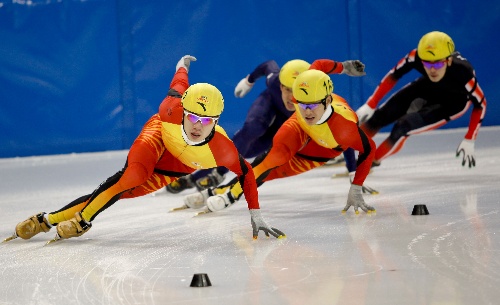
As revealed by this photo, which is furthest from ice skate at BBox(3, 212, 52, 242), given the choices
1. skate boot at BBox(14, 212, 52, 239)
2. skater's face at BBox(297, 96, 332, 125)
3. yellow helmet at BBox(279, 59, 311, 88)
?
yellow helmet at BBox(279, 59, 311, 88)

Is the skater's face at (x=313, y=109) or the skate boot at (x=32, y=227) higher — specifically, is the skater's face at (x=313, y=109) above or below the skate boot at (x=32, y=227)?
above

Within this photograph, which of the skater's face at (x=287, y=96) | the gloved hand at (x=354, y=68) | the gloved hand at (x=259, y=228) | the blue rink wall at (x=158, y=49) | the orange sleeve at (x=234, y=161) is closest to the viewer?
the gloved hand at (x=259, y=228)

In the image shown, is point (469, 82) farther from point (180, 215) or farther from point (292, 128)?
point (180, 215)

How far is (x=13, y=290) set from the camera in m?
4.02

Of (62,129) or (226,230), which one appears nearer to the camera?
(226,230)

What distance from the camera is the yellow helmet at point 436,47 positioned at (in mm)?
7824

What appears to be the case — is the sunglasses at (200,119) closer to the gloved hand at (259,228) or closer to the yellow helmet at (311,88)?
the gloved hand at (259,228)

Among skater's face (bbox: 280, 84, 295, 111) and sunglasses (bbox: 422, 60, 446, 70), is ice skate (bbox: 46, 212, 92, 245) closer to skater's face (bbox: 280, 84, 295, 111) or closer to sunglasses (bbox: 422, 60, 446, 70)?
skater's face (bbox: 280, 84, 295, 111)

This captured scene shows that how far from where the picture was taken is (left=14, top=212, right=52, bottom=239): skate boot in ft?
18.0

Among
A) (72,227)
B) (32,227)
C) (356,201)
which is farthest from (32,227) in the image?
(356,201)

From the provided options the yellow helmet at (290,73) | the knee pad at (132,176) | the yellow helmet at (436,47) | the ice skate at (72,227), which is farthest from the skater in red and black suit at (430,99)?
the ice skate at (72,227)

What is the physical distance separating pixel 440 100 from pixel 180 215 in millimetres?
3093

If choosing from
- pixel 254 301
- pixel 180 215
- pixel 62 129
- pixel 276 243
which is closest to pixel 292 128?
pixel 180 215

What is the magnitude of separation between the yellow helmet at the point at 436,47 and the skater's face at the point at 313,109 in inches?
86.4
